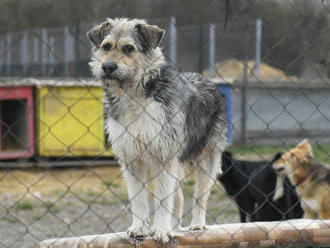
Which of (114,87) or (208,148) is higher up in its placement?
(114,87)

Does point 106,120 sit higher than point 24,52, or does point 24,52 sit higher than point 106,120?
point 106,120

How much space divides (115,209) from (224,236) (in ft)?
13.8

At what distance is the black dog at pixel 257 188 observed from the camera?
604 cm

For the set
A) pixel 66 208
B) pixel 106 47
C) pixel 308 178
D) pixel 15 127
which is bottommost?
pixel 66 208

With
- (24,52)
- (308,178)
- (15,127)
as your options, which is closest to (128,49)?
(308,178)

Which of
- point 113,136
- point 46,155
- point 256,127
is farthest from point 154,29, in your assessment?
point 256,127

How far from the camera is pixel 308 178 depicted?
6.55 meters

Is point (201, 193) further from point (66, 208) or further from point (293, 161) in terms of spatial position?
point (66, 208)

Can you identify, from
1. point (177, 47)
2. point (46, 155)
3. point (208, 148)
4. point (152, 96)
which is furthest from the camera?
point (177, 47)

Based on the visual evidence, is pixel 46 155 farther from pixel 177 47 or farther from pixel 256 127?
pixel 256 127

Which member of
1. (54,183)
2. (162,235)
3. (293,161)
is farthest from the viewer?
(54,183)

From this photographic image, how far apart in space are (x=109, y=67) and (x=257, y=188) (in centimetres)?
359

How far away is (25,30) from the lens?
390 inches

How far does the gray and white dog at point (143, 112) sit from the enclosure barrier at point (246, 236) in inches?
7.3
